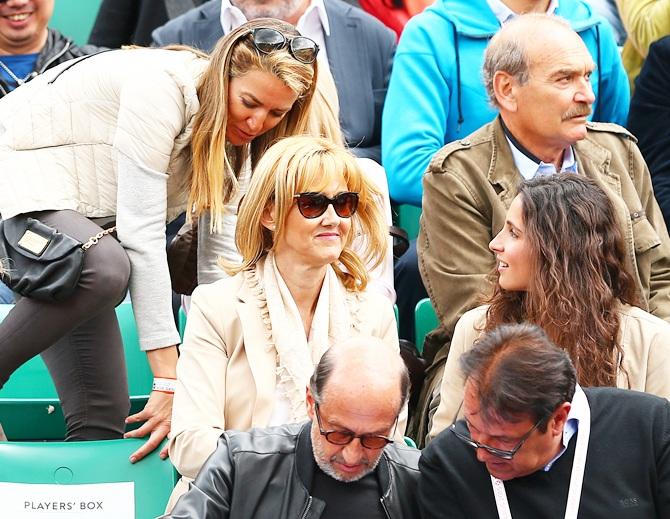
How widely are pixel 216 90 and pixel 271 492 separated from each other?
133 centimetres

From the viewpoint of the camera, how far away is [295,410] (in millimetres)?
3625

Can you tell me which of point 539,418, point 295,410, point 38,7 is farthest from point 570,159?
point 38,7

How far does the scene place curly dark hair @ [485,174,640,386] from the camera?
3473 mm

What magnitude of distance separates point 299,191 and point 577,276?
790 mm

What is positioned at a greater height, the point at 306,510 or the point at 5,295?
the point at 306,510

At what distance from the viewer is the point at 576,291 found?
350 centimetres

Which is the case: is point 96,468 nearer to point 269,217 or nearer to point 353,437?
point 269,217

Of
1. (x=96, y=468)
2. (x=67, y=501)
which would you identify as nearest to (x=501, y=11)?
(x=96, y=468)

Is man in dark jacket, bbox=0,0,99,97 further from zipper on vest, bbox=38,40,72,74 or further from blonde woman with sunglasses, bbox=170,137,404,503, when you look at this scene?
blonde woman with sunglasses, bbox=170,137,404,503

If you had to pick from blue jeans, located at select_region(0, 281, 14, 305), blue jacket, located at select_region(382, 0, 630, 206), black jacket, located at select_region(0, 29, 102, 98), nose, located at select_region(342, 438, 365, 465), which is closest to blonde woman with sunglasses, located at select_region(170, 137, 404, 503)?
nose, located at select_region(342, 438, 365, 465)

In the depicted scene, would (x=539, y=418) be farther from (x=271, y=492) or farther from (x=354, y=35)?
(x=354, y=35)

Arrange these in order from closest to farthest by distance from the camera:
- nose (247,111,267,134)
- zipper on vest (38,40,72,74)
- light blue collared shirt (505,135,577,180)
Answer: nose (247,111,267,134) → light blue collared shirt (505,135,577,180) → zipper on vest (38,40,72,74)

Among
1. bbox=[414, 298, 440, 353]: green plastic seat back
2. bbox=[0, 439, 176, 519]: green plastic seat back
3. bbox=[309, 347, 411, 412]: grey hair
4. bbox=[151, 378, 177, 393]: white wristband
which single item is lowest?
bbox=[0, 439, 176, 519]: green plastic seat back

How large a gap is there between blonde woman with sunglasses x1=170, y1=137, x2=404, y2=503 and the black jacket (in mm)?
1791
